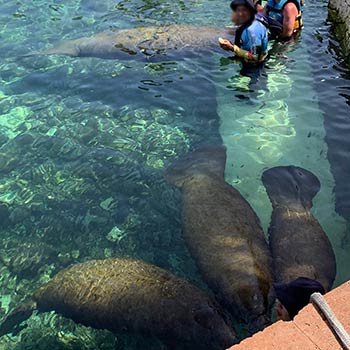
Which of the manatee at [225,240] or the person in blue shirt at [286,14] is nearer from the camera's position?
the manatee at [225,240]

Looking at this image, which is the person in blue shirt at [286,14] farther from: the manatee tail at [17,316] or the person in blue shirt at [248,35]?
the manatee tail at [17,316]

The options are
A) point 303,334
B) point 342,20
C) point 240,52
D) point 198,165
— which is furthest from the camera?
point 342,20

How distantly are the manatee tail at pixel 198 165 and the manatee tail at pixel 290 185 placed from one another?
66 centimetres

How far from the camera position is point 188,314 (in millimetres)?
3941

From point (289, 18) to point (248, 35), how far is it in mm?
1618

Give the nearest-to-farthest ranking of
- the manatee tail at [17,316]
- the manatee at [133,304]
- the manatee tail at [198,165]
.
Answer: the manatee at [133,304] → the manatee tail at [17,316] → the manatee tail at [198,165]

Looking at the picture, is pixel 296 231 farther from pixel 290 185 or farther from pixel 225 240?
pixel 290 185

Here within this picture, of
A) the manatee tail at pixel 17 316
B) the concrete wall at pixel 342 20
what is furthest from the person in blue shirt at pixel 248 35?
the manatee tail at pixel 17 316

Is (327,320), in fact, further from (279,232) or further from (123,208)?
(123,208)

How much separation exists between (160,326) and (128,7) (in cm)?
956

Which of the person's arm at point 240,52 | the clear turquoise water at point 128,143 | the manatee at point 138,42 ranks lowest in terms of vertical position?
the clear turquoise water at point 128,143

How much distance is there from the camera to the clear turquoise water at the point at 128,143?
5418 millimetres

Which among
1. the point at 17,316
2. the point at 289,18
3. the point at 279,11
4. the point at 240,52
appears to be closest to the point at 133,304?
the point at 17,316

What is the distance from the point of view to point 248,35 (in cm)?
827
